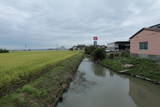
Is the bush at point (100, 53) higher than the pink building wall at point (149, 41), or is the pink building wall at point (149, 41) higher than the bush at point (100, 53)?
the pink building wall at point (149, 41)

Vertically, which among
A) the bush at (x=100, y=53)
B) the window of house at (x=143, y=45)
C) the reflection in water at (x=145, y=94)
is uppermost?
the window of house at (x=143, y=45)

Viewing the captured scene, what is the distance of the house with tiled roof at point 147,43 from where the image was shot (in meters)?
12.6

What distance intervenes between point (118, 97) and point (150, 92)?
2.19 meters

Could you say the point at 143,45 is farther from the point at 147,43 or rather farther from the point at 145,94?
the point at 145,94

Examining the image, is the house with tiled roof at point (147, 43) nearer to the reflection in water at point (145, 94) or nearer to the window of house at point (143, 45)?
the window of house at point (143, 45)

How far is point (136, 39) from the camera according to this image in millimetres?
16656

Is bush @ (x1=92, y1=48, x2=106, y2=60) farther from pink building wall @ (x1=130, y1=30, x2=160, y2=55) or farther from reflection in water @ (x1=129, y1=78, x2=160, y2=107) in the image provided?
reflection in water @ (x1=129, y1=78, x2=160, y2=107)

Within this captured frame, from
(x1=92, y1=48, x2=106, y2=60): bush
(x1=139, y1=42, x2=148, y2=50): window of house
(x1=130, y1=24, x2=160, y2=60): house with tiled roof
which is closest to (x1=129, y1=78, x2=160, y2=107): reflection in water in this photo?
(x1=130, y1=24, x2=160, y2=60): house with tiled roof

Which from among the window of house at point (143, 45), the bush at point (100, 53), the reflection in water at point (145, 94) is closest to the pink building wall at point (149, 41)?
the window of house at point (143, 45)

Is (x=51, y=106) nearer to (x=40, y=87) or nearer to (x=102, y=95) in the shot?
(x=40, y=87)

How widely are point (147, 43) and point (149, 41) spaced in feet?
1.59

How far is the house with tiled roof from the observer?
12641 mm

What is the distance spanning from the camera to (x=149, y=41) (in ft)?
45.3

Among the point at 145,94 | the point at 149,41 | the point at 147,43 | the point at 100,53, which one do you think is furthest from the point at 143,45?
the point at 145,94
